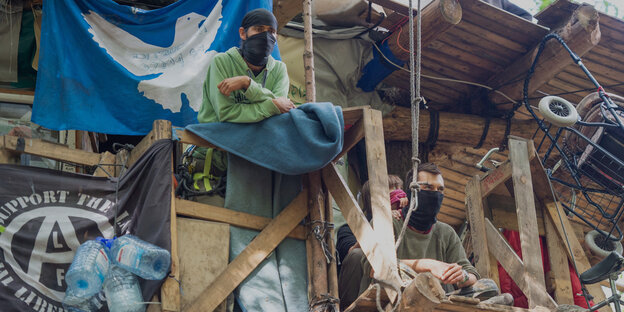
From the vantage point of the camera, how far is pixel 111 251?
6168mm

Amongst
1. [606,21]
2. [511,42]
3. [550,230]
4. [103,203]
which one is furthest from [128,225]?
[606,21]

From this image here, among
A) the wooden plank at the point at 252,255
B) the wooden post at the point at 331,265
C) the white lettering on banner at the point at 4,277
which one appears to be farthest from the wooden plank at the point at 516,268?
Result: the white lettering on banner at the point at 4,277

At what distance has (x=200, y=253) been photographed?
6371mm

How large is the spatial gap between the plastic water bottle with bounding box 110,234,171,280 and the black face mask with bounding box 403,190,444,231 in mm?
2173

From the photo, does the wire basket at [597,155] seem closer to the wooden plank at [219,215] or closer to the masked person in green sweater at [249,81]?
the masked person in green sweater at [249,81]

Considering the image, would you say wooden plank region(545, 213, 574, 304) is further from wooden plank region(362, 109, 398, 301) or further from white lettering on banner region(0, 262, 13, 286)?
white lettering on banner region(0, 262, 13, 286)

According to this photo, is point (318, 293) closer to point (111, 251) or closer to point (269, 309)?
point (269, 309)

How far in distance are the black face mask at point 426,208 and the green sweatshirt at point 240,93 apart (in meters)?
1.43

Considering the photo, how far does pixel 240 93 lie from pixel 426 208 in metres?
1.82

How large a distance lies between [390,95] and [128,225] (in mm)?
4357

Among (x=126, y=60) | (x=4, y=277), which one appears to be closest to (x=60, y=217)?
(x=4, y=277)

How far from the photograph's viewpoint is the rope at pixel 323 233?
263 inches

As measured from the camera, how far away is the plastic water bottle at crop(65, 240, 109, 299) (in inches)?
236

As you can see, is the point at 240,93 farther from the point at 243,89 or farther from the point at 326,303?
the point at 326,303
